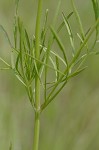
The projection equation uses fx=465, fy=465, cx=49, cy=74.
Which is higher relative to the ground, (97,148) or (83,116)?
(83,116)

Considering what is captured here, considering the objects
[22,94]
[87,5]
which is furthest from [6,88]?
[87,5]

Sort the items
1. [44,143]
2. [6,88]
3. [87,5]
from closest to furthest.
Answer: [44,143], [6,88], [87,5]

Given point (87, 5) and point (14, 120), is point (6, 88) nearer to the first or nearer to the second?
point (14, 120)

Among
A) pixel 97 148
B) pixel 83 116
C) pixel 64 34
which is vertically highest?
pixel 64 34

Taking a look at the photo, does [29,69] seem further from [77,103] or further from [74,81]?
[74,81]

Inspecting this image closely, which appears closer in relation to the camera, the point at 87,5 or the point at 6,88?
the point at 6,88

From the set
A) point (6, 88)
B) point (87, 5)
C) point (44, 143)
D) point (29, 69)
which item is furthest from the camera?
point (87, 5)

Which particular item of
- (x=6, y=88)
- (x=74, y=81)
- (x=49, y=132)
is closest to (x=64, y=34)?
(x=74, y=81)
